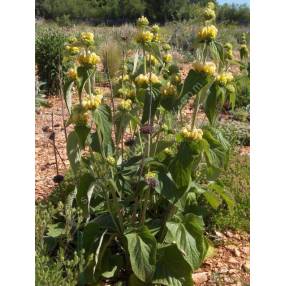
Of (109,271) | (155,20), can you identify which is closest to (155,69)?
(109,271)

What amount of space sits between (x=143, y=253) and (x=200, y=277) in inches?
19.2

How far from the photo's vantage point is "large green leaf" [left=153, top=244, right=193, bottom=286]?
5.53 feet

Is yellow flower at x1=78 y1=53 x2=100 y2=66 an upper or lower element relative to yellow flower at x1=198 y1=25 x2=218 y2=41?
lower

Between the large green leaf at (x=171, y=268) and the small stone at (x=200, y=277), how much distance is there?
0.81 feet

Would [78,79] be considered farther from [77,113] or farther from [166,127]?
[166,127]

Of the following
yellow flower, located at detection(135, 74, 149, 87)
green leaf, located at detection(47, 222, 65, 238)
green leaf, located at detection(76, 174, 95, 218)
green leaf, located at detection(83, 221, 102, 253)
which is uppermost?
yellow flower, located at detection(135, 74, 149, 87)

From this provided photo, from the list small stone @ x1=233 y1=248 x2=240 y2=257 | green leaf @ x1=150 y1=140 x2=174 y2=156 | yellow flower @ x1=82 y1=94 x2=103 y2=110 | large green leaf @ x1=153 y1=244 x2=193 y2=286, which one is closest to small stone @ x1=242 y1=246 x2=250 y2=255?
small stone @ x1=233 y1=248 x2=240 y2=257

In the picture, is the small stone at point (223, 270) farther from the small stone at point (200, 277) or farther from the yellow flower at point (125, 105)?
the yellow flower at point (125, 105)

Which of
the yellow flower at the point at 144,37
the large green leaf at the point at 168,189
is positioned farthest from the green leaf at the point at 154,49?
the large green leaf at the point at 168,189

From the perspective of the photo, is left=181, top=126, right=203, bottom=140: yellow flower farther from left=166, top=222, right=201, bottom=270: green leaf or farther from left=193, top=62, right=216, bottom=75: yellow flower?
left=166, top=222, right=201, bottom=270: green leaf

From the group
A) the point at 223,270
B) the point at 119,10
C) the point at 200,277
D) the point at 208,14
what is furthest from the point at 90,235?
the point at 119,10

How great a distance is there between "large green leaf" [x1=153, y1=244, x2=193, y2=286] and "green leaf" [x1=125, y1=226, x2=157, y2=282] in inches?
2.8

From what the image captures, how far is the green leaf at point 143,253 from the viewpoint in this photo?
5.25 feet

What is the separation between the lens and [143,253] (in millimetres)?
1617
